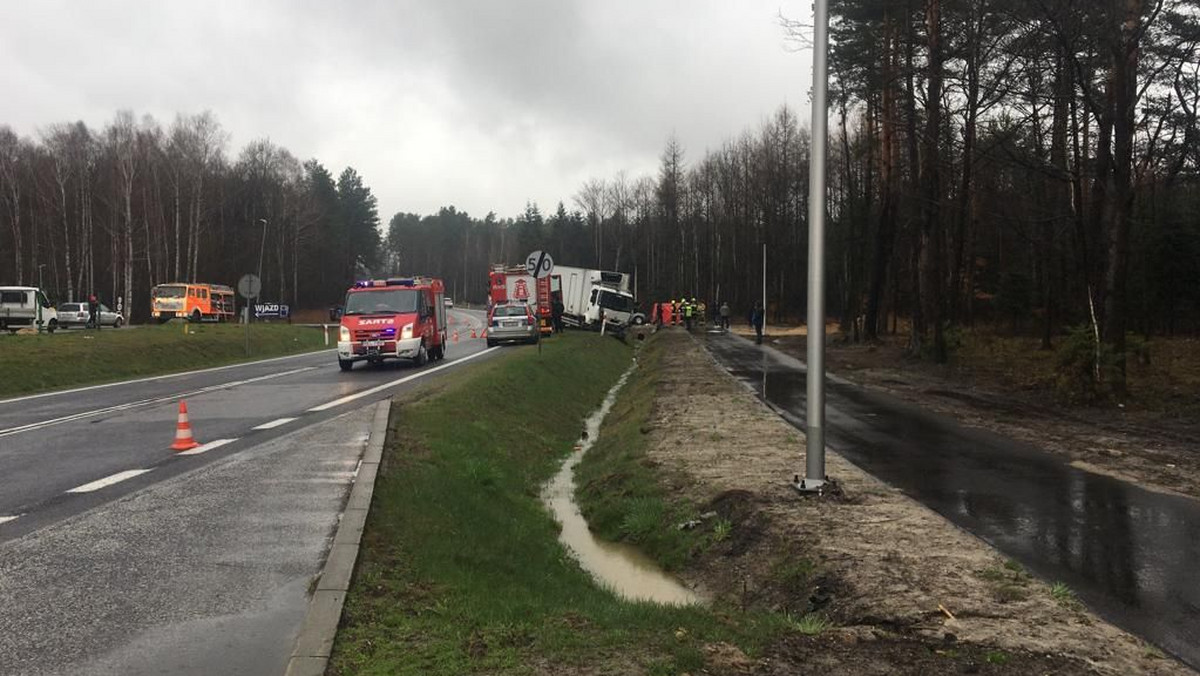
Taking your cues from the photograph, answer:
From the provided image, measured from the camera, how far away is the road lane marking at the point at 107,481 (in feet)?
27.5

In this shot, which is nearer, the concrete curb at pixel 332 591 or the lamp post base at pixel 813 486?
the concrete curb at pixel 332 591

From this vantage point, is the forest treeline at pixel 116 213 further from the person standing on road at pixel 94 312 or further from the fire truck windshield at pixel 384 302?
the fire truck windshield at pixel 384 302

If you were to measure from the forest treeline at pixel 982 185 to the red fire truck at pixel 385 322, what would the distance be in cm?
1500

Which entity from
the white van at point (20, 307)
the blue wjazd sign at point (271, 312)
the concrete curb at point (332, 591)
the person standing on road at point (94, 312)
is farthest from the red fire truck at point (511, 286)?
the blue wjazd sign at point (271, 312)

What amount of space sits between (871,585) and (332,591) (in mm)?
3609

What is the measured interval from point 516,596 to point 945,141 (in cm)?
2156

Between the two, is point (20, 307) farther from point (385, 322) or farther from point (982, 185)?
point (982, 185)

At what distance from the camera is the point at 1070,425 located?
13.9 m

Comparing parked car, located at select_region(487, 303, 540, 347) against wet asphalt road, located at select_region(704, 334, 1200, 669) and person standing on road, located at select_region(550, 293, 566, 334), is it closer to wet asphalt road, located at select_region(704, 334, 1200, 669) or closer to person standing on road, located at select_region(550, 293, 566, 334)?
person standing on road, located at select_region(550, 293, 566, 334)

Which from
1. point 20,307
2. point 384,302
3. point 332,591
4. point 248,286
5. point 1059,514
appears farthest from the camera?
point 20,307

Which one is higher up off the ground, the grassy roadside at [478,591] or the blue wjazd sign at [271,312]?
the blue wjazd sign at [271,312]

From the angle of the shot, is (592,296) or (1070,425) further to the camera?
(592,296)

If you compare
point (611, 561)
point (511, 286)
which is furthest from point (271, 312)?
point (611, 561)

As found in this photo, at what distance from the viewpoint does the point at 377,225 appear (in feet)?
376
